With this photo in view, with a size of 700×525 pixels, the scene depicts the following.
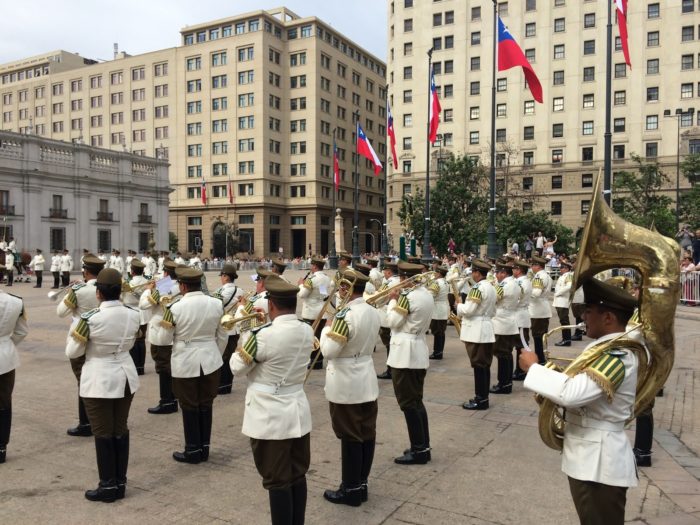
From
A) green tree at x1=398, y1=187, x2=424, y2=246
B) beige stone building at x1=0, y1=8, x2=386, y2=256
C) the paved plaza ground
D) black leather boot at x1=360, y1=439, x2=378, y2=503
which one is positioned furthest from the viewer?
beige stone building at x1=0, y1=8, x2=386, y2=256

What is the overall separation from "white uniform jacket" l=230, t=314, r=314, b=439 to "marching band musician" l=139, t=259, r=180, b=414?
3317mm

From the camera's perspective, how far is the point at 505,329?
970 cm

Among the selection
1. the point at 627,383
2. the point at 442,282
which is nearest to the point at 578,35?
the point at 442,282

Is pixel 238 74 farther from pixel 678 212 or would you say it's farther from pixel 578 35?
pixel 678 212

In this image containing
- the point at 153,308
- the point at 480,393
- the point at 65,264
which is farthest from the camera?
the point at 65,264

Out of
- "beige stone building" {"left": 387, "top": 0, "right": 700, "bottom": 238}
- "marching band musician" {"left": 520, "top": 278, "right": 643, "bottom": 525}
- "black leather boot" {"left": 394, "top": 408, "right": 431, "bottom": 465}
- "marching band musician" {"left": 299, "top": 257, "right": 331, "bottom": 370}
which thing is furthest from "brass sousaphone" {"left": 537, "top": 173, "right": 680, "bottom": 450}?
"beige stone building" {"left": 387, "top": 0, "right": 700, "bottom": 238}

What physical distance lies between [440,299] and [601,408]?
9.71 metres

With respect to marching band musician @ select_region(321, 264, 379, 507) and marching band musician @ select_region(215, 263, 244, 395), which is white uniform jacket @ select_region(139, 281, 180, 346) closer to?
marching band musician @ select_region(215, 263, 244, 395)

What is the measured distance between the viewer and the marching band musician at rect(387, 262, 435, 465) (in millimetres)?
6344

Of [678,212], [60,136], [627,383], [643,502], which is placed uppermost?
[60,136]

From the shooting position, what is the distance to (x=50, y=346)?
13.0 meters

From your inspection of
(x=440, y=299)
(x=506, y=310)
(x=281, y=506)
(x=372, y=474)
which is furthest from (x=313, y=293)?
(x=281, y=506)

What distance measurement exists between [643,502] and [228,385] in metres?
6.12

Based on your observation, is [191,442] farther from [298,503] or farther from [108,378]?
[298,503]
